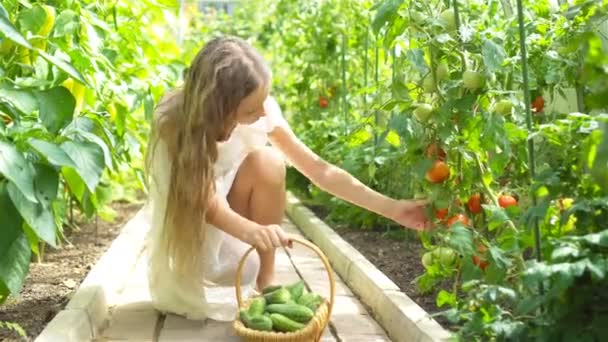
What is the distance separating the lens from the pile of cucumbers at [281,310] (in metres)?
2.83

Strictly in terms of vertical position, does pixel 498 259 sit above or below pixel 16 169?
below

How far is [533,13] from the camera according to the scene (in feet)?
10.7

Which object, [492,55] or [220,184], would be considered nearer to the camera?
[492,55]

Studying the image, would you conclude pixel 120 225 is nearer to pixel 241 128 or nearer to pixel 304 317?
pixel 241 128

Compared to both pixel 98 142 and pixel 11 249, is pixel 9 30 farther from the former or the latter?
pixel 11 249

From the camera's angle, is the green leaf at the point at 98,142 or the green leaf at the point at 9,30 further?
the green leaf at the point at 98,142

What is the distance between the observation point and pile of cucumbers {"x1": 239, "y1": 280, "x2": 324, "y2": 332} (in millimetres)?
2834

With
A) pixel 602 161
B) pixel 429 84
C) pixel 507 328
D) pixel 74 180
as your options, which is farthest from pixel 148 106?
pixel 602 161

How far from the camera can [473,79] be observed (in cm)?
267

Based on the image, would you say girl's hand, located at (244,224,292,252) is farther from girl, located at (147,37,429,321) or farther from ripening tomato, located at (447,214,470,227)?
ripening tomato, located at (447,214,470,227)

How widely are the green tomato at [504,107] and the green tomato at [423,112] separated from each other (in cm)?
19

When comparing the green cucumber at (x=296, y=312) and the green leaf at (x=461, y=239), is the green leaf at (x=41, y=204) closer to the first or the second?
the green cucumber at (x=296, y=312)

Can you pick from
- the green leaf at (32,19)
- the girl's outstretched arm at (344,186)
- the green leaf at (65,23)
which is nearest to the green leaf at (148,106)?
the girl's outstretched arm at (344,186)

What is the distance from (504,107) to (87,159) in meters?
1.09
